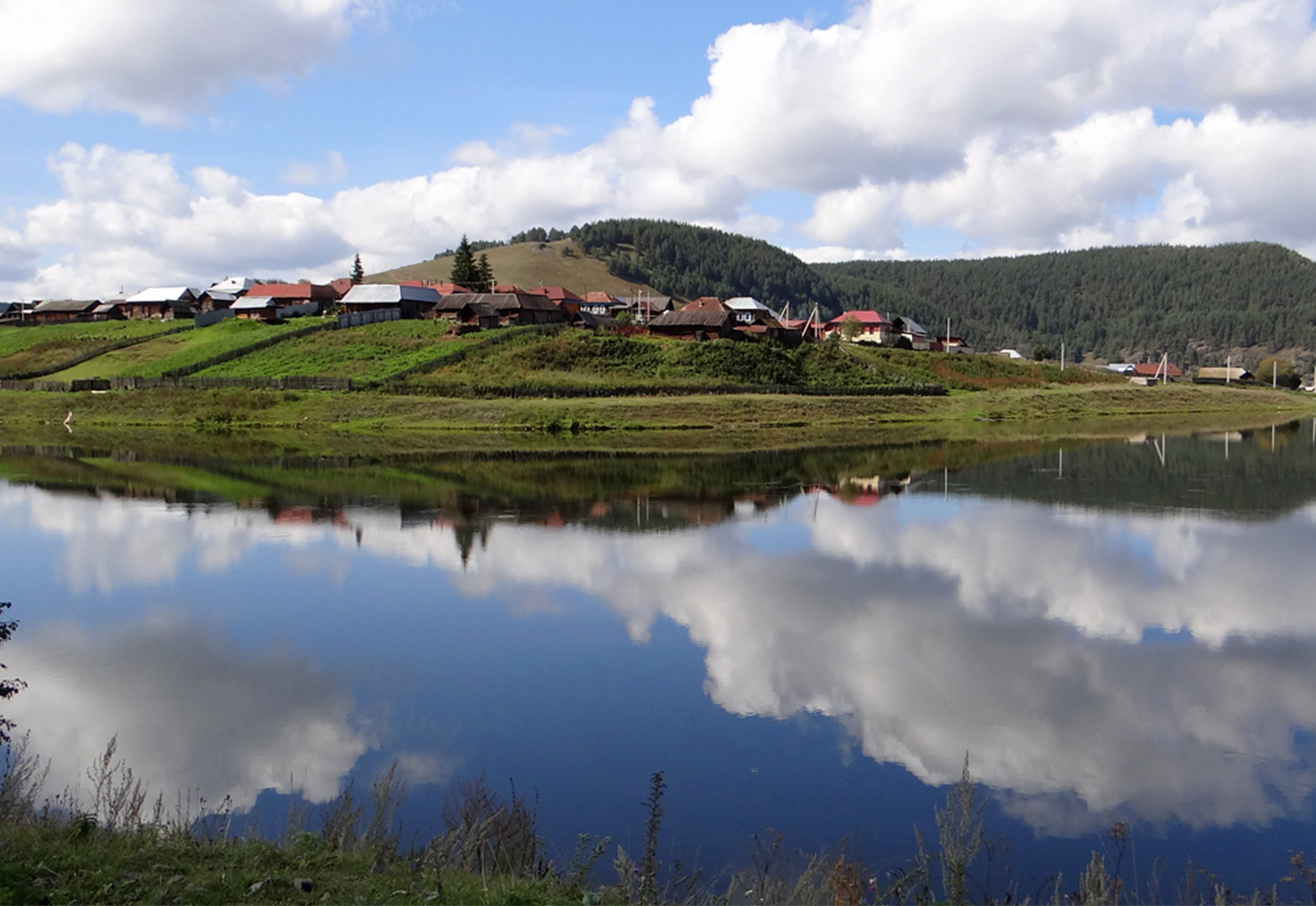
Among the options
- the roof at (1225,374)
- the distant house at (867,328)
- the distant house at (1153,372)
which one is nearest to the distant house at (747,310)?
the distant house at (867,328)

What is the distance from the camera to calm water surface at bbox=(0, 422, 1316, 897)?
11.8 metres

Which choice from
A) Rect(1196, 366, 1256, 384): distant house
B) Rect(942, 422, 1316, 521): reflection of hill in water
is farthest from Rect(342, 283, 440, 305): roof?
Rect(1196, 366, 1256, 384): distant house

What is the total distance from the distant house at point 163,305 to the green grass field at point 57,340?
249 inches

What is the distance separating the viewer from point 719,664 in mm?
16859

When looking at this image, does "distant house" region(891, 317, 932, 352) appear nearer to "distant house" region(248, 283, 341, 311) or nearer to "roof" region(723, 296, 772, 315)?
"roof" region(723, 296, 772, 315)

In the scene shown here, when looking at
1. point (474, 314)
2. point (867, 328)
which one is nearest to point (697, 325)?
point (474, 314)

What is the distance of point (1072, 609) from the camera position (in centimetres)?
2034

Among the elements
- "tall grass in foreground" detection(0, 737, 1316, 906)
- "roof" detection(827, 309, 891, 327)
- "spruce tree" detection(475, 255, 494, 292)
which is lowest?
"tall grass in foreground" detection(0, 737, 1316, 906)

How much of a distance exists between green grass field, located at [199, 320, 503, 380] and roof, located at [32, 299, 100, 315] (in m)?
54.5

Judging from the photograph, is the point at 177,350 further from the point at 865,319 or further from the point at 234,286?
the point at 865,319

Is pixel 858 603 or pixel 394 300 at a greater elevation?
pixel 394 300

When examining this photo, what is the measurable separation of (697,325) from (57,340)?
68191 mm

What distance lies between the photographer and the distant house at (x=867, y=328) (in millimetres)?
124062

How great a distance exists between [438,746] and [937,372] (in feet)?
304
